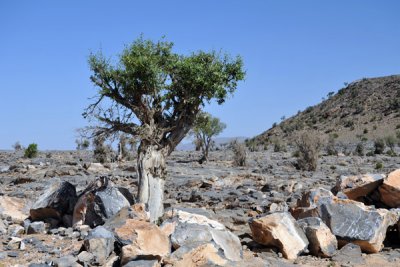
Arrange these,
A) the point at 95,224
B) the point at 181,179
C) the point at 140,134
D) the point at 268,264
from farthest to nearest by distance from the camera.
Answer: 1. the point at 181,179
2. the point at 140,134
3. the point at 95,224
4. the point at 268,264

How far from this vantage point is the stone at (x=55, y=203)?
12594mm

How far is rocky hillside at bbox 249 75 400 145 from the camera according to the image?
6353 centimetres

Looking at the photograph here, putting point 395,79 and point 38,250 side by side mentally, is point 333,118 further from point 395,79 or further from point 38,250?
point 38,250

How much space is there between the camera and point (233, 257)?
9.34m

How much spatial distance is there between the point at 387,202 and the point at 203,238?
584 cm

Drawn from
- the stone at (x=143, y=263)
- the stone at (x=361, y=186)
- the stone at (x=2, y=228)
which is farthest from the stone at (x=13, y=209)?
the stone at (x=361, y=186)

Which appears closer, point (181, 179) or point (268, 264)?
point (268, 264)

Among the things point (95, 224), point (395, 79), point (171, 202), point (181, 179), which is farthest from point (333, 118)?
point (95, 224)

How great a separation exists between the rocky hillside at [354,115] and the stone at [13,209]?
47.7 metres

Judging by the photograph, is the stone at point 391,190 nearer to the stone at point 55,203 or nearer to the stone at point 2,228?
the stone at point 55,203

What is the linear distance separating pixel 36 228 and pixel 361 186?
27.7 feet

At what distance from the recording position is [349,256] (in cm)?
996

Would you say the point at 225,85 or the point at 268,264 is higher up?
the point at 225,85

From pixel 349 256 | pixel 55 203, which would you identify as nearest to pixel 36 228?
pixel 55 203
